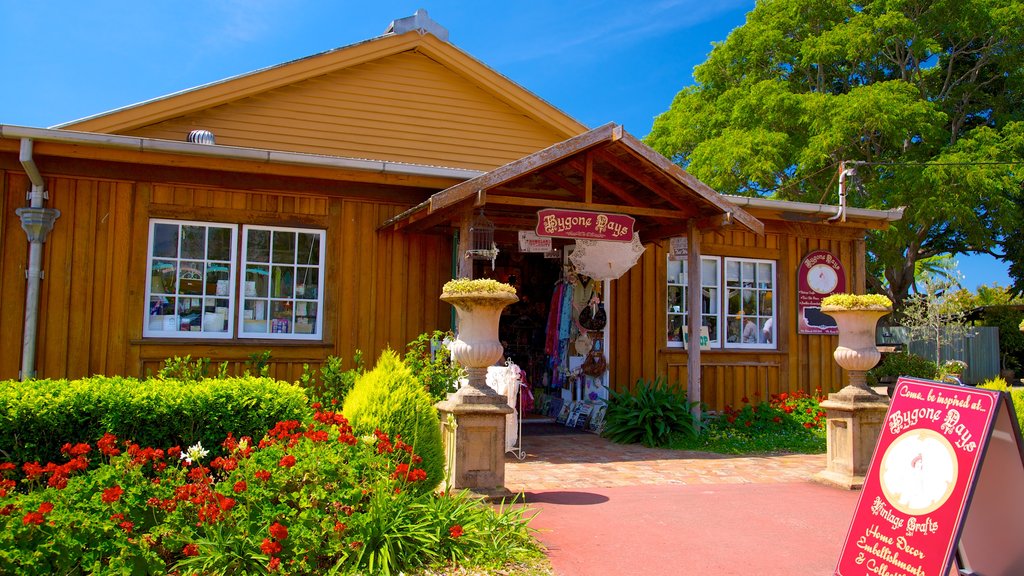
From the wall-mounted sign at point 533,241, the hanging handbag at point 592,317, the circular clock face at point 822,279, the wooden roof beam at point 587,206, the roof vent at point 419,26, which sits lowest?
the hanging handbag at point 592,317

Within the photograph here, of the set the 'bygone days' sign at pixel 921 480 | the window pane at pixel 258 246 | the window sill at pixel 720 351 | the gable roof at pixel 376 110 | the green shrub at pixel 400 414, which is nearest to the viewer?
the 'bygone days' sign at pixel 921 480

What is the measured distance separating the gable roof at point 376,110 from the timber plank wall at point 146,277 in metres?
3.68

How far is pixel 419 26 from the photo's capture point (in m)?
13.2

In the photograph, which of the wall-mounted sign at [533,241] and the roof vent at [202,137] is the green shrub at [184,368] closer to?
the roof vent at [202,137]

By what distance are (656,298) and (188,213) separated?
613 cm

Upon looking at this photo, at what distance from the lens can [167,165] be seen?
8.35m

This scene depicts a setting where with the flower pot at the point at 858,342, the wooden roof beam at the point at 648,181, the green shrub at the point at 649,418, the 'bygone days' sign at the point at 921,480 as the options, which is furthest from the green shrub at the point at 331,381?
the 'bygone days' sign at the point at 921,480

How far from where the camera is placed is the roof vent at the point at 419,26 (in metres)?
13.2

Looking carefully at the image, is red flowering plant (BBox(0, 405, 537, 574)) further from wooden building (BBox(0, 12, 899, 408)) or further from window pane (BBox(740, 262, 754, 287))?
window pane (BBox(740, 262, 754, 287))

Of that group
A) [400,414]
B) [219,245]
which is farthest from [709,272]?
[400,414]

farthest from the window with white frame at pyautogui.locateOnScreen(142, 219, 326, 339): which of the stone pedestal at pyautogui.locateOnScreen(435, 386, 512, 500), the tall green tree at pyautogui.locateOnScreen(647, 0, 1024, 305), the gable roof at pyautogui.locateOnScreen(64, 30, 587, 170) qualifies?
the tall green tree at pyautogui.locateOnScreen(647, 0, 1024, 305)

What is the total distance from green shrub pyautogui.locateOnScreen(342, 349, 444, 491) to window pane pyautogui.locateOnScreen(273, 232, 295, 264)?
13.1ft

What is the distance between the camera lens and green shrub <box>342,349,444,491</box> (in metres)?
5.12

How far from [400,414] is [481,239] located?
11.6 ft
